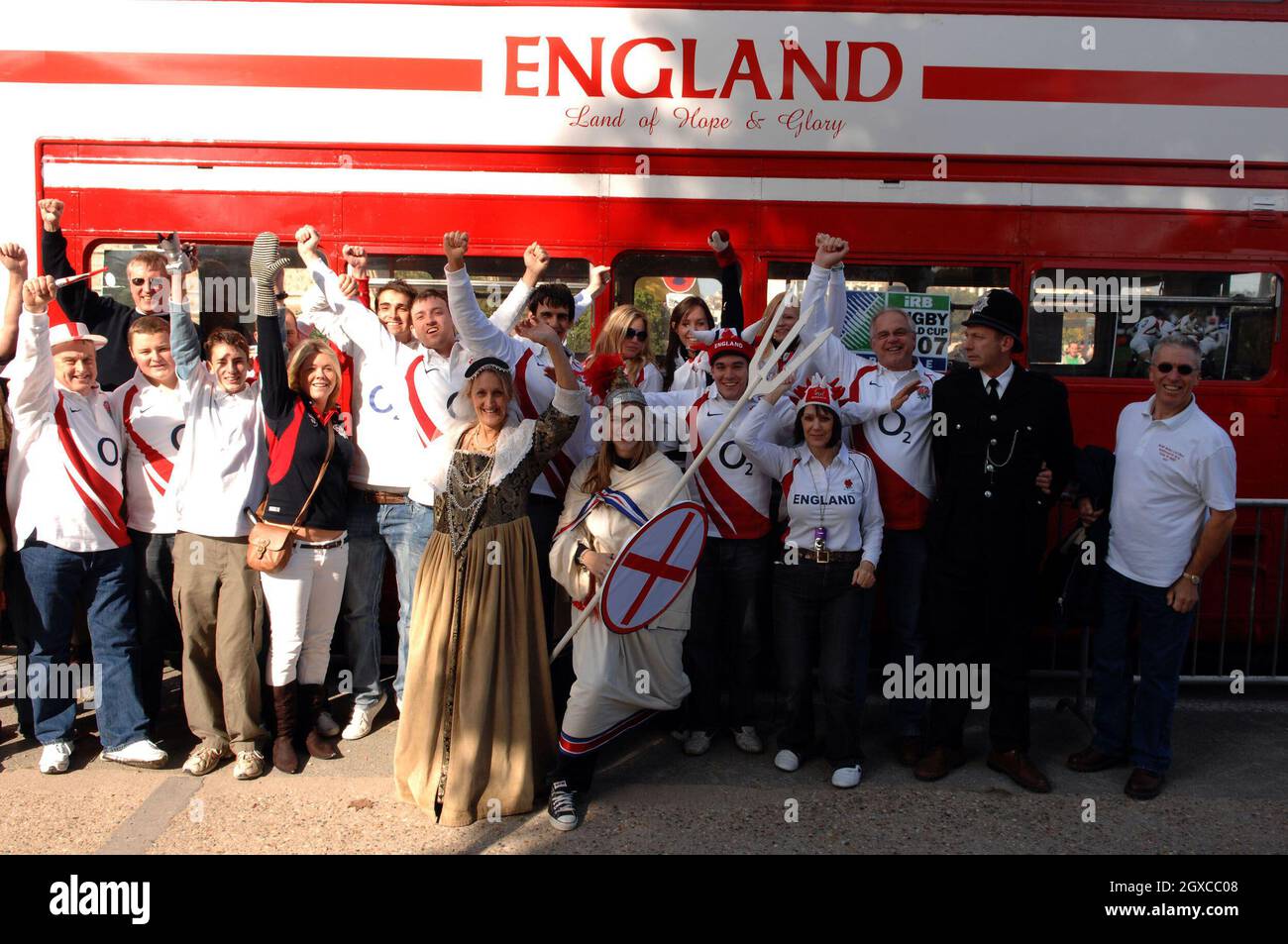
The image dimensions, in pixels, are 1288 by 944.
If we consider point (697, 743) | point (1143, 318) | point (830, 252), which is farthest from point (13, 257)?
point (1143, 318)

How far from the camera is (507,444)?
3.91 meters

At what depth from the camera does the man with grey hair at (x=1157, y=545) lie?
13.6 feet

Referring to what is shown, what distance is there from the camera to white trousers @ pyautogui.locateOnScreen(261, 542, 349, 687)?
14.3 ft

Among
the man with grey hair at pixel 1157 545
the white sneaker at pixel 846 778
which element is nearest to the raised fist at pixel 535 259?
the white sneaker at pixel 846 778

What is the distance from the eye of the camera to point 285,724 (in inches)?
175

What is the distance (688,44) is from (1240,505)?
4000 millimetres

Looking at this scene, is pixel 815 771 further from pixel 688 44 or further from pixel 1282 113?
pixel 1282 113

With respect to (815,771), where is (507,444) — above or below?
above

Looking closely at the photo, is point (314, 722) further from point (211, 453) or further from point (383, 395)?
point (383, 395)

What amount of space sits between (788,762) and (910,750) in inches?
24.8

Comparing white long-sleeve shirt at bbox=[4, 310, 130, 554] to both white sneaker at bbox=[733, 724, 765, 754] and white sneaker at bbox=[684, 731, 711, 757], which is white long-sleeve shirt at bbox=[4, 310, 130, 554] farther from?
white sneaker at bbox=[733, 724, 765, 754]

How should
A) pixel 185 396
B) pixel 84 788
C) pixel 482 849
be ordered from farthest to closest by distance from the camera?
pixel 185 396
pixel 84 788
pixel 482 849

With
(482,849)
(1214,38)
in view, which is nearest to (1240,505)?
(1214,38)

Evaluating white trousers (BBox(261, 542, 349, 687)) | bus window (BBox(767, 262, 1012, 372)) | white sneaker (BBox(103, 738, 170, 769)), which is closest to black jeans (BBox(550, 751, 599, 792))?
white trousers (BBox(261, 542, 349, 687))
